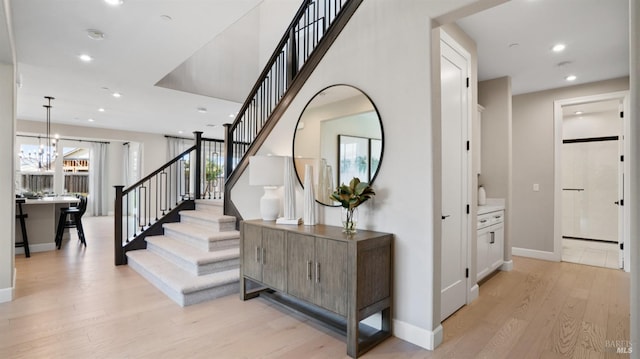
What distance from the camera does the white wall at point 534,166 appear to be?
16.4 ft

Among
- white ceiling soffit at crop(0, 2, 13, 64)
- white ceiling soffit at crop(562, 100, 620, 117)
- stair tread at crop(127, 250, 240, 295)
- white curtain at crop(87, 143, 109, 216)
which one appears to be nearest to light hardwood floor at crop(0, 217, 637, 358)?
stair tread at crop(127, 250, 240, 295)

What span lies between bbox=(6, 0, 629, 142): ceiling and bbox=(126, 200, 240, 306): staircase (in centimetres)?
227

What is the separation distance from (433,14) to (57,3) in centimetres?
335

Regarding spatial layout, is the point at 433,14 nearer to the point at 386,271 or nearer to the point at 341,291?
the point at 386,271

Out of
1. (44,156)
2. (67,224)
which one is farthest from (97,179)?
(67,224)

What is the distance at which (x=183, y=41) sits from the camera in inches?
150

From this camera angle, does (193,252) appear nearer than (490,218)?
Yes

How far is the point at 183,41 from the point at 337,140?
7.64 feet

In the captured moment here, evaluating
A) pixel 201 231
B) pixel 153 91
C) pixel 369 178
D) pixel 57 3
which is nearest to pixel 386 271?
pixel 369 178

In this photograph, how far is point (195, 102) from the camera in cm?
643

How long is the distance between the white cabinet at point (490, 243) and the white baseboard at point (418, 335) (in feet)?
5.21

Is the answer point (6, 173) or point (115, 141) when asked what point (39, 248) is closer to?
point (6, 173)

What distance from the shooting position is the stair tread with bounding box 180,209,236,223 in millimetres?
4256

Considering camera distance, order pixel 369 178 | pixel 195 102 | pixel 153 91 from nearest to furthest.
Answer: pixel 369 178 < pixel 153 91 < pixel 195 102
